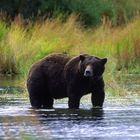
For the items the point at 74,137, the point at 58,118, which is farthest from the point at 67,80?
the point at 74,137

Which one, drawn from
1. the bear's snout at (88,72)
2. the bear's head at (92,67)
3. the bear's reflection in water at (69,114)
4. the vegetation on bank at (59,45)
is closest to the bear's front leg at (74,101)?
the bear's reflection in water at (69,114)

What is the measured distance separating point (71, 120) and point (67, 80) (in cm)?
210

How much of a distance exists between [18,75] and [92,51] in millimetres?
2506

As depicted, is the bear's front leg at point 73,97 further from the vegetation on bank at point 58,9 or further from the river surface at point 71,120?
the vegetation on bank at point 58,9

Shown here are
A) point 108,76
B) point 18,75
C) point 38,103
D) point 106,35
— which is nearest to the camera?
point 38,103

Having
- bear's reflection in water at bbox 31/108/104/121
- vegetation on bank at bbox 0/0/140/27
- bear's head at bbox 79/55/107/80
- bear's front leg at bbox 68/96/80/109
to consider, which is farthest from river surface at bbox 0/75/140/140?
vegetation on bank at bbox 0/0/140/27

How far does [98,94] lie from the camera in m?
16.3

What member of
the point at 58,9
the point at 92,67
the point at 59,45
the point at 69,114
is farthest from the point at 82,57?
the point at 58,9

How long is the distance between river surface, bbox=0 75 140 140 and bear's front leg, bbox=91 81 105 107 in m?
0.17

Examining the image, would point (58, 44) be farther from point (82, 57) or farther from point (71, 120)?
point (71, 120)

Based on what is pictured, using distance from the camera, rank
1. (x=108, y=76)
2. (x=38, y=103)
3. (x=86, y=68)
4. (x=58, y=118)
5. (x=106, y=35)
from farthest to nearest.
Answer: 1. (x=106, y=35)
2. (x=108, y=76)
3. (x=38, y=103)
4. (x=86, y=68)
5. (x=58, y=118)

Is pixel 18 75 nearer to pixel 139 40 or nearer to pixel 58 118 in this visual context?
pixel 139 40

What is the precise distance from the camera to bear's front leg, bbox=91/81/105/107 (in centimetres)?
1627

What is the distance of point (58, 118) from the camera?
49.4 feet
